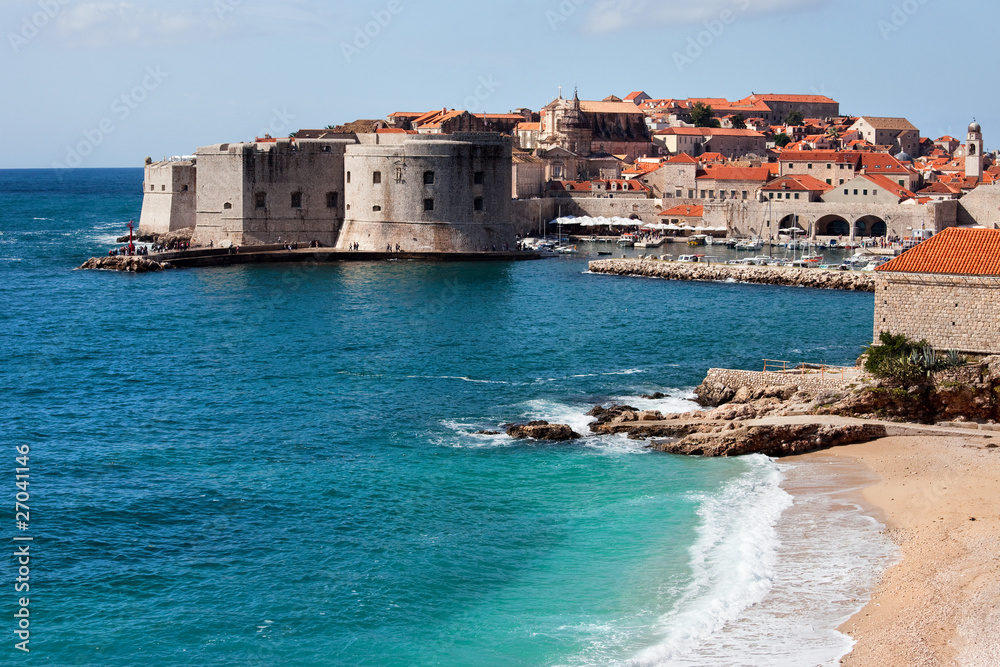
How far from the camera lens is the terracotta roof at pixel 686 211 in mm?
66938

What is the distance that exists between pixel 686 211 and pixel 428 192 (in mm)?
22858

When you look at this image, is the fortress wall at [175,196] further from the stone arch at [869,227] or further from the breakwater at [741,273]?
the stone arch at [869,227]

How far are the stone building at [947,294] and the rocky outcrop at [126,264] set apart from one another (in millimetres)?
34179

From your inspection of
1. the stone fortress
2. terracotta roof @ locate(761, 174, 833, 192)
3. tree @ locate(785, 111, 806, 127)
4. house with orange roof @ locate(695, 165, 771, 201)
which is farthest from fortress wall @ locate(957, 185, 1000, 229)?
tree @ locate(785, 111, 806, 127)

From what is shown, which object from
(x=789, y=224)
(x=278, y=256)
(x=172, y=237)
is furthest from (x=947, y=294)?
(x=789, y=224)

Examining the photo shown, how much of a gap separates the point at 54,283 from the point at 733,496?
1315 inches

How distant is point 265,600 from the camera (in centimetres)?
1357

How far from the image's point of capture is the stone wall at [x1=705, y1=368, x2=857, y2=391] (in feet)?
66.2

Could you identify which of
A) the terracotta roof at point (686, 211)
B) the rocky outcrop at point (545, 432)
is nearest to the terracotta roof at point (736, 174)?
the terracotta roof at point (686, 211)

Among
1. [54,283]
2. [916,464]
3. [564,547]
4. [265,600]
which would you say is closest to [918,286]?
[916,464]

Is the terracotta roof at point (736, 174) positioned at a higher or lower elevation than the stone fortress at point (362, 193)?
higher

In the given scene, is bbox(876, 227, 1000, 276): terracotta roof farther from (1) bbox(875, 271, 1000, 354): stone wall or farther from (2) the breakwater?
(2) the breakwater

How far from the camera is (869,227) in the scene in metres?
62.5

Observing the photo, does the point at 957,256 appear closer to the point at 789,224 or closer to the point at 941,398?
the point at 941,398
